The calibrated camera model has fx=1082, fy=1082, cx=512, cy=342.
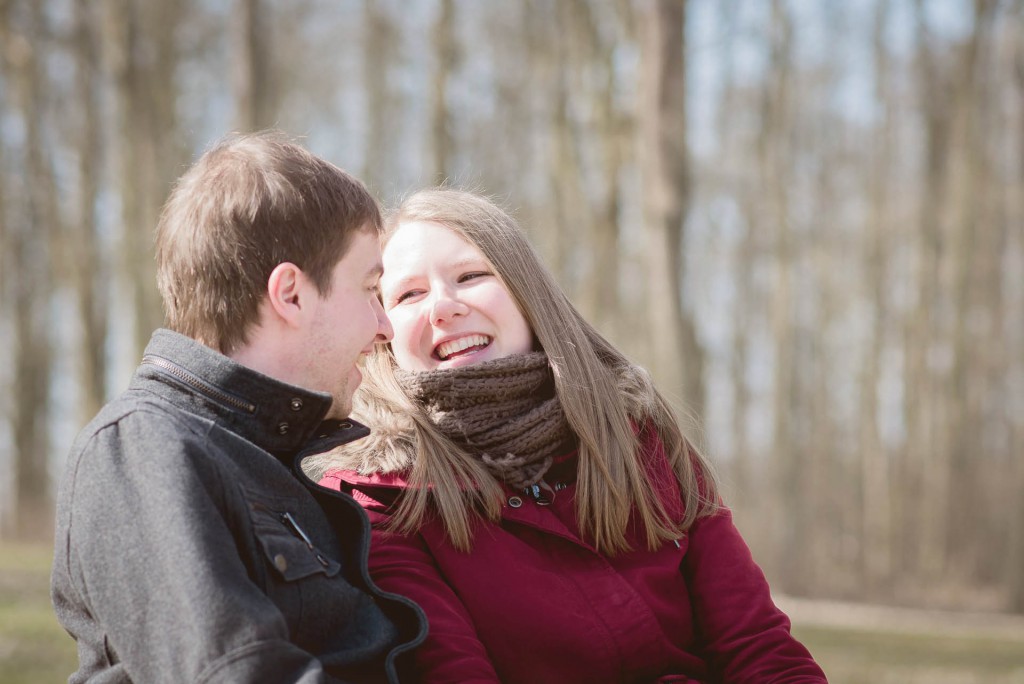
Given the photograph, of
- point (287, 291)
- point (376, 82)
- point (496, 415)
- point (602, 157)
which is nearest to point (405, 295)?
point (496, 415)

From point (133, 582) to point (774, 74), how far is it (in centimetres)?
1812

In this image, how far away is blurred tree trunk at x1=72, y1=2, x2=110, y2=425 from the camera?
13602 millimetres

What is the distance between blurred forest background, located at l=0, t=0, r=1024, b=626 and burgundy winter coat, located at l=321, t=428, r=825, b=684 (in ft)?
21.7

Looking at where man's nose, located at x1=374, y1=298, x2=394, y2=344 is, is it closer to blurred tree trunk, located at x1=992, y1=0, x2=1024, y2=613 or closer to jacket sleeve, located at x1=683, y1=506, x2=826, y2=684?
jacket sleeve, located at x1=683, y1=506, x2=826, y2=684

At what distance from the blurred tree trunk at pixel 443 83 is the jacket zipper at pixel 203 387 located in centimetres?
960

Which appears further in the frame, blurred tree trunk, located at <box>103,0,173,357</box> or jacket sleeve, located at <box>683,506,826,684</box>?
blurred tree trunk, located at <box>103,0,173,357</box>

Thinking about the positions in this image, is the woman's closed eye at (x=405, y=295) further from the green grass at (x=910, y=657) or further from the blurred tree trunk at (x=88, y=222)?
the blurred tree trunk at (x=88, y=222)

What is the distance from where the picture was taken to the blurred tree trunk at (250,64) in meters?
9.42

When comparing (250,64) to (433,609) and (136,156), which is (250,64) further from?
(433,609)

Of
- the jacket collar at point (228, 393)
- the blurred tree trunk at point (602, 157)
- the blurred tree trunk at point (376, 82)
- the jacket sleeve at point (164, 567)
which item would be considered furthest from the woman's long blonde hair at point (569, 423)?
the blurred tree trunk at point (376, 82)

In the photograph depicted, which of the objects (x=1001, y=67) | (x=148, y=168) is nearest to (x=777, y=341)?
(x=1001, y=67)

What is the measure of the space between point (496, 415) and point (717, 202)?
22788mm

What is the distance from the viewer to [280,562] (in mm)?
1926

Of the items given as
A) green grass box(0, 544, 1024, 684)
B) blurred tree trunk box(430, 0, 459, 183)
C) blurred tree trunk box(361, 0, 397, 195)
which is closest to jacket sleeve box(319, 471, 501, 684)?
green grass box(0, 544, 1024, 684)
